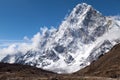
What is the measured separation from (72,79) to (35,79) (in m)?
19.8

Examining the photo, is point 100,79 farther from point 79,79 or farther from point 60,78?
point 60,78

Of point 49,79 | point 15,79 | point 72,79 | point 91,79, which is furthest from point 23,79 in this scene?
point 91,79

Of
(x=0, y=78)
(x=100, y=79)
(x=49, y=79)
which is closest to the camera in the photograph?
(x=100, y=79)

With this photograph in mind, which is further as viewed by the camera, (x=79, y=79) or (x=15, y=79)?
(x=15, y=79)

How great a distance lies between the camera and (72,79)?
499ft

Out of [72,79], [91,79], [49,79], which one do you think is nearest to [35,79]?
[49,79]

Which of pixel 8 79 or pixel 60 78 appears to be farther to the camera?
pixel 8 79

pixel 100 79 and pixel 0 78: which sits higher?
pixel 0 78

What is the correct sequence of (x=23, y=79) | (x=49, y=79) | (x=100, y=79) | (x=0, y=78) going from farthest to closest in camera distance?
1. (x=0, y=78)
2. (x=23, y=79)
3. (x=49, y=79)
4. (x=100, y=79)

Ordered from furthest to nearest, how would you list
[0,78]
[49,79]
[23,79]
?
1. [0,78]
2. [23,79]
3. [49,79]

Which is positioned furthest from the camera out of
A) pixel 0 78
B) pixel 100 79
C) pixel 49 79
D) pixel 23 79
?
pixel 0 78

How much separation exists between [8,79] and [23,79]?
10908mm

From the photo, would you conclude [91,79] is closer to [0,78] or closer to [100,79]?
[100,79]

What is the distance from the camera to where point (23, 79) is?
16750 cm
